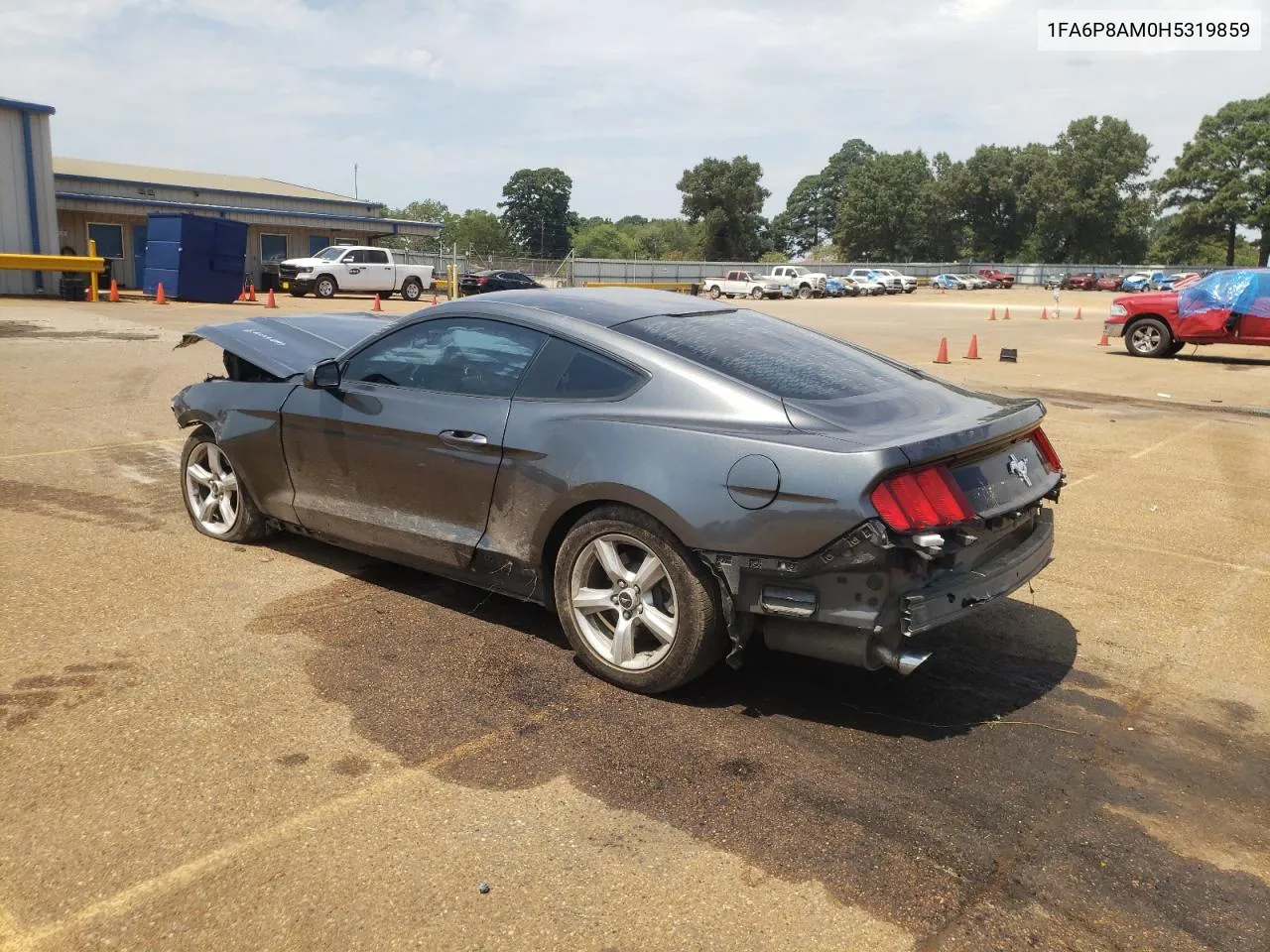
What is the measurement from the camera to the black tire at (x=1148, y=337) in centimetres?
1894

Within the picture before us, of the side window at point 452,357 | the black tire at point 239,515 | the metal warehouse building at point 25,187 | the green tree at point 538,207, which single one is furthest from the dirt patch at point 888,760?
the green tree at point 538,207

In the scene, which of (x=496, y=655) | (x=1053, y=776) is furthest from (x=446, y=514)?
(x=1053, y=776)

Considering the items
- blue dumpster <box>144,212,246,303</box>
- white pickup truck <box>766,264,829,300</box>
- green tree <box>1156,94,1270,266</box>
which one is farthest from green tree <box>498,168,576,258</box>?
blue dumpster <box>144,212,246,303</box>

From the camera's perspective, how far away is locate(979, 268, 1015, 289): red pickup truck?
81.0 meters

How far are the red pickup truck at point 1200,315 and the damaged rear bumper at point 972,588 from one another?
16.2 meters

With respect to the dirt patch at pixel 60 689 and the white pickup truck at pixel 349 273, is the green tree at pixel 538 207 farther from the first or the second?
the dirt patch at pixel 60 689

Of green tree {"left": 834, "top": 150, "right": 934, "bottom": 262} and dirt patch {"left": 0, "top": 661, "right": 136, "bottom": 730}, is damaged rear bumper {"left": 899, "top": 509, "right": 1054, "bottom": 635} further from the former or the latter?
green tree {"left": 834, "top": 150, "right": 934, "bottom": 262}

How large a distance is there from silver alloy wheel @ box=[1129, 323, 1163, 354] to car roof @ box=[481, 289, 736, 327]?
17.1 metres

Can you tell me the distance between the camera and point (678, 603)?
142 inches

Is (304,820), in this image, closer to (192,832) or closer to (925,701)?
(192,832)

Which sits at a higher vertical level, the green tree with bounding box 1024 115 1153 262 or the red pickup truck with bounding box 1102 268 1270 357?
the green tree with bounding box 1024 115 1153 262

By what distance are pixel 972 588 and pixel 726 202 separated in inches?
4013

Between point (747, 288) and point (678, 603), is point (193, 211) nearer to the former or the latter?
point (747, 288)

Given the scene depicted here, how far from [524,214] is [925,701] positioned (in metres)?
147
